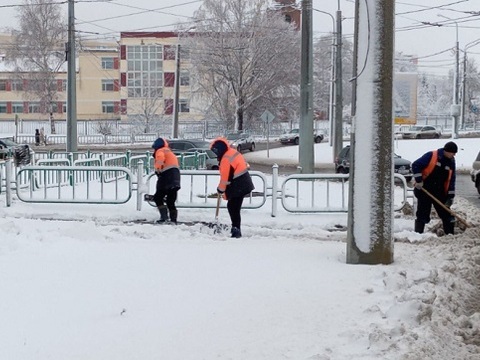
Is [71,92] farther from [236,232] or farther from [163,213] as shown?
[236,232]

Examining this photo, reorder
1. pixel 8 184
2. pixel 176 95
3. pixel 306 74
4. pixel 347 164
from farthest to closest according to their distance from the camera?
pixel 176 95
pixel 347 164
pixel 306 74
pixel 8 184

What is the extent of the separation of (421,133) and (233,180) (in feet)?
183

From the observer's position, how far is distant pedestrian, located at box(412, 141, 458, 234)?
11383mm

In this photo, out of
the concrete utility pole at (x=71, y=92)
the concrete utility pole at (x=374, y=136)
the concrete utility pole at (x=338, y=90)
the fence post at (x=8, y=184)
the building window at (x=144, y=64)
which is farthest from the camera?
the building window at (x=144, y=64)

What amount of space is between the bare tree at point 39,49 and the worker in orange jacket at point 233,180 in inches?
2368

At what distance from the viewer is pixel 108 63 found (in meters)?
84.5

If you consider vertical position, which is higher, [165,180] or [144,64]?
[144,64]

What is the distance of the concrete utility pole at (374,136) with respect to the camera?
314 inches

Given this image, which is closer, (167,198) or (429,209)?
(429,209)

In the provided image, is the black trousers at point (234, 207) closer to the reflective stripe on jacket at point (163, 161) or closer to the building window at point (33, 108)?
the reflective stripe on jacket at point (163, 161)

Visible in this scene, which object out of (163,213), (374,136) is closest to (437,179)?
(374,136)

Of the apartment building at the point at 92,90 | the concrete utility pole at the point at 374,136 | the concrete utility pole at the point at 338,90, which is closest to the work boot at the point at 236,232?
the concrete utility pole at the point at 374,136

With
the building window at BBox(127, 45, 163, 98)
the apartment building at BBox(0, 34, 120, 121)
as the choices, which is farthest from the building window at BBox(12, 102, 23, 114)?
the building window at BBox(127, 45, 163, 98)

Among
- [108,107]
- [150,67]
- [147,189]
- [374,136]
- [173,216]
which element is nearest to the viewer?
[374,136]
